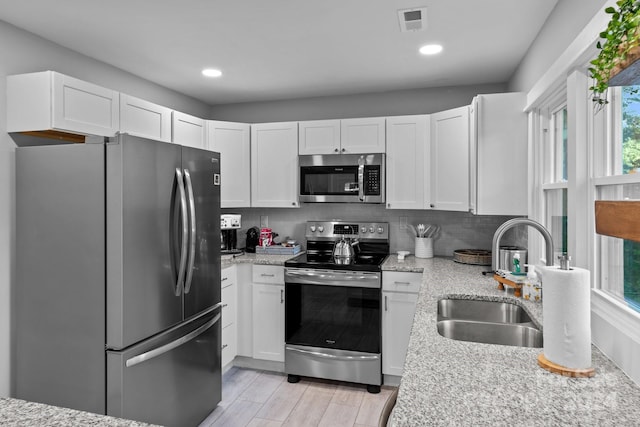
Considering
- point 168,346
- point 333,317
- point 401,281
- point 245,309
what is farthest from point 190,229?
point 401,281

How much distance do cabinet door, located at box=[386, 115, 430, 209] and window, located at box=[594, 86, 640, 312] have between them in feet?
5.85

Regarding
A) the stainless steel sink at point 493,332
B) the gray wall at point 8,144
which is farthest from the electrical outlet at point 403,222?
the gray wall at point 8,144

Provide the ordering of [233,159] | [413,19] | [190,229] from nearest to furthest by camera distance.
Result: [413,19], [190,229], [233,159]

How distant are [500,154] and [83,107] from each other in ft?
8.58

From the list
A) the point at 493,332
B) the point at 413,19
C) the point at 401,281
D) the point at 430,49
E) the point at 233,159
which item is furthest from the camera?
the point at 233,159

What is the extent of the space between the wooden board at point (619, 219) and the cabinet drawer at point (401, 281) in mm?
1895

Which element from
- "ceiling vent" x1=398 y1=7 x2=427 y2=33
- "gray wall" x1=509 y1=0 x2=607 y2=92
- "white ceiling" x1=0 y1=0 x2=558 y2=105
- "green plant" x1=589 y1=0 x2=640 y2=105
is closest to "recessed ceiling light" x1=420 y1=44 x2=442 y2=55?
"white ceiling" x1=0 y1=0 x2=558 y2=105

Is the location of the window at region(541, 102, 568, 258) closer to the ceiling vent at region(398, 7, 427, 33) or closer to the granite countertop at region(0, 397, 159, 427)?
the ceiling vent at region(398, 7, 427, 33)

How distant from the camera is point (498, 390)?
102cm

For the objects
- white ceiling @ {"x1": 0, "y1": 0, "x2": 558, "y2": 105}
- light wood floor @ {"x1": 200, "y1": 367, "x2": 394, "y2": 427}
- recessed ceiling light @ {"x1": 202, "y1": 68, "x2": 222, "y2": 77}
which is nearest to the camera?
white ceiling @ {"x1": 0, "y1": 0, "x2": 558, "y2": 105}

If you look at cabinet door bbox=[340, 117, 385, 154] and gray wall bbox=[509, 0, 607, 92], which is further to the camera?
cabinet door bbox=[340, 117, 385, 154]

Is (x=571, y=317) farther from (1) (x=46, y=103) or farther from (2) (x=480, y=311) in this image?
(1) (x=46, y=103)

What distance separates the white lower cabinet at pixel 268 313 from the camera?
3.18 m

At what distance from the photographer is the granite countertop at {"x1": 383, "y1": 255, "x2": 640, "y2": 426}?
2.93 feet
